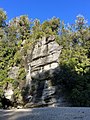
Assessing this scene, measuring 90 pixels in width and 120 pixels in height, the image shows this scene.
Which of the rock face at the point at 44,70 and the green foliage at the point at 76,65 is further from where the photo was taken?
the rock face at the point at 44,70

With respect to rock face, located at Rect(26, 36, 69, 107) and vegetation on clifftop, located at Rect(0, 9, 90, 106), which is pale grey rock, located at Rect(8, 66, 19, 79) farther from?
rock face, located at Rect(26, 36, 69, 107)

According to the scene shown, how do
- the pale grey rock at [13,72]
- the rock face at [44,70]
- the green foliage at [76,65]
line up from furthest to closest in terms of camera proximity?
1. the pale grey rock at [13,72]
2. the rock face at [44,70]
3. the green foliage at [76,65]

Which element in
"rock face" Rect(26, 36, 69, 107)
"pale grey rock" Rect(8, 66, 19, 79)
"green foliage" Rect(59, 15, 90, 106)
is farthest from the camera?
"pale grey rock" Rect(8, 66, 19, 79)

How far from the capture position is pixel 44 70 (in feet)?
95.1

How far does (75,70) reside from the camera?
94.0 feet

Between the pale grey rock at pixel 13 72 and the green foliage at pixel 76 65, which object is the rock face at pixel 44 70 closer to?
the green foliage at pixel 76 65

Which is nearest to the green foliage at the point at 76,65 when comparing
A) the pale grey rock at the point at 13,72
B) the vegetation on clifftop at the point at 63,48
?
the vegetation on clifftop at the point at 63,48

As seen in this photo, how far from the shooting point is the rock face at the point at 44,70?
2697 centimetres

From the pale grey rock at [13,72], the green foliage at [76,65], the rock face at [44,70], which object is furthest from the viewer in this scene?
the pale grey rock at [13,72]

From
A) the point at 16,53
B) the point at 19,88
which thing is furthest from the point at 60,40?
the point at 19,88

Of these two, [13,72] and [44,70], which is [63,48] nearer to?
[44,70]

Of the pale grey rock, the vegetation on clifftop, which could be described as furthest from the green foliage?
the pale grey rock

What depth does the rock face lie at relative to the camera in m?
27.0

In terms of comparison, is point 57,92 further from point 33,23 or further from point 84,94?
point 33,23
